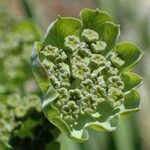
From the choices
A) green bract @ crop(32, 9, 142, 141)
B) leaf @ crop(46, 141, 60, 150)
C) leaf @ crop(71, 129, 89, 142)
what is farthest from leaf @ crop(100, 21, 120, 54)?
leaf @ crop(46, 141, 60, 150)

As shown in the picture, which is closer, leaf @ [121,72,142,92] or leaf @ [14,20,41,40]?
leaf @ [121,72,142,92]

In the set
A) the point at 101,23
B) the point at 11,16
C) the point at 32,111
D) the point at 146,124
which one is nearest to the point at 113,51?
the point at 101,23

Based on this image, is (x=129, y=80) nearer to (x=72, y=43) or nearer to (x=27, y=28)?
(x=72, y=43)

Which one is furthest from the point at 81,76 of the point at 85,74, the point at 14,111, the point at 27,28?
the point at 27,28


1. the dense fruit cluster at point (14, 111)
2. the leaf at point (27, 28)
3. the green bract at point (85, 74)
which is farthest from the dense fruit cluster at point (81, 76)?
the leaf at point (27, 28)

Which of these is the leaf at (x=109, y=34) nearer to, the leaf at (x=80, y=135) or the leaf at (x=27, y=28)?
the leaf at (x=80, y=135)

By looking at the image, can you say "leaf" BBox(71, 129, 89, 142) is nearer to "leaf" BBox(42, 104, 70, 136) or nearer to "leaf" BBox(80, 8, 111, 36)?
"leaf" BBox(42, 104, 70, 136)

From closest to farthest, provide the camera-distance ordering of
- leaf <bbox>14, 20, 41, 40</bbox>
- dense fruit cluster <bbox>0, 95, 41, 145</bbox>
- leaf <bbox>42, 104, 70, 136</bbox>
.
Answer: leaf <bbox>42, 104, 70, 136</bbox>, dense fruit cluster <bbox>0, 95, 41, 145</bbox>, leaf <bbox>14, 20, 41, 40</bbox>
